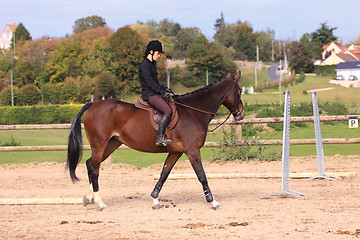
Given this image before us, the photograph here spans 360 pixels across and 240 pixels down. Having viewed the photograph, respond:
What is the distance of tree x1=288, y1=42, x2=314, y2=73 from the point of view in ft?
221

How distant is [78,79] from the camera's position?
192 ft

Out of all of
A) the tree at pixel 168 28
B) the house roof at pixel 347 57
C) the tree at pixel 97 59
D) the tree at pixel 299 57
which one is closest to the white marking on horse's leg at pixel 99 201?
the tree at pixel 97 59

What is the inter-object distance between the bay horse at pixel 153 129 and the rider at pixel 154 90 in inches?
8.8

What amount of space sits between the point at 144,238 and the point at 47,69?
2403 inches

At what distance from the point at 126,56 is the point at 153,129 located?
54.5 meters

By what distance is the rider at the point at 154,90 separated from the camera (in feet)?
22.0

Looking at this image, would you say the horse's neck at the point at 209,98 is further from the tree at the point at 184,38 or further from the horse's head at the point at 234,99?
the tree at the point at 184,38

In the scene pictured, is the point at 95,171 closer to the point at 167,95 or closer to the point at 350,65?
the point at 167,95

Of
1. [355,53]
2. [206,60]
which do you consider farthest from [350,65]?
[206,60]

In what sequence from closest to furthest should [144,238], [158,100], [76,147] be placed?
[144,238], [158,100], [76,147]

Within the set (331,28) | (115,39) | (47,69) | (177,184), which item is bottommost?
(177,184)

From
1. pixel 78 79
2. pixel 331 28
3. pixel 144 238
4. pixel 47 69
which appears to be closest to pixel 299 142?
pixel 144 238

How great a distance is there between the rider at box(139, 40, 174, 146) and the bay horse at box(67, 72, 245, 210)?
22 cm

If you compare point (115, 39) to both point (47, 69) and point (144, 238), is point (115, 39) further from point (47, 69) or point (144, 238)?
point (144, 238)
